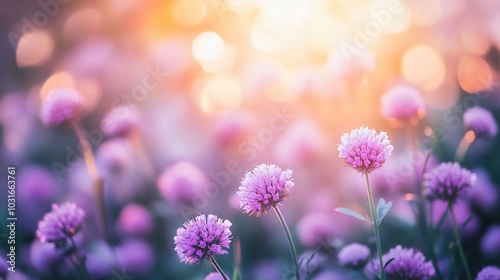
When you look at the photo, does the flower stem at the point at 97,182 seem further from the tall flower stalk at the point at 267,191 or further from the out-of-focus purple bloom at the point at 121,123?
the tall flower stalk at the point at 267,191

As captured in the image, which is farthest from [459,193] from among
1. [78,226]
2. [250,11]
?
[250,11]

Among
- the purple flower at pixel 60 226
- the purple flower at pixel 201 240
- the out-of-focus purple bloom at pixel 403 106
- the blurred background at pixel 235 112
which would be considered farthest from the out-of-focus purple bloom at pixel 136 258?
the out-of-focus purple bloom at pixel 403 106

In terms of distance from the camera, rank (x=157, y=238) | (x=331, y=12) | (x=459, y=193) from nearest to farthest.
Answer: (x=459, y=193), (x=157, y=238), (x=331, y=12)

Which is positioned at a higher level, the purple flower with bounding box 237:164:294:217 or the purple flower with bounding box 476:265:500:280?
the purple flower with bounding box 237:164:294:217

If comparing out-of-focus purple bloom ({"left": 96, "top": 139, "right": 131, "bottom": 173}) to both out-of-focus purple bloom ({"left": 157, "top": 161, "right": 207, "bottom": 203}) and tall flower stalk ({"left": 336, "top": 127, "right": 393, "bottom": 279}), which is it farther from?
tall flower stalk ({"left": 336, "top": 127, "right": 393, "bottom": 279})

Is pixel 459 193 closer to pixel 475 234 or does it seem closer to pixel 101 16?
pixel 475 234

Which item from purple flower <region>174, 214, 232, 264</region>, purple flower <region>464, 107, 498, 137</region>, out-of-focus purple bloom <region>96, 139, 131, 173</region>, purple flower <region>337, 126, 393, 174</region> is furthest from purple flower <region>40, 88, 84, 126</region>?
purple flower <region>464, 107, 498, 137</region>
